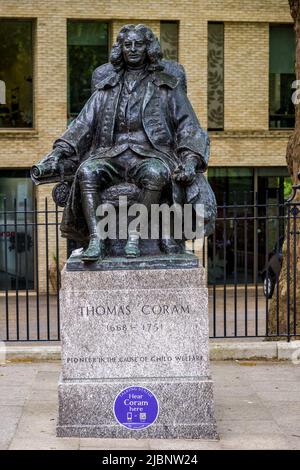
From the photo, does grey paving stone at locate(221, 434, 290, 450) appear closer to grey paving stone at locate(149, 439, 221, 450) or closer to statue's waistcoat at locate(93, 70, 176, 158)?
grey paving stone at locate(149, 439, 221, 450)

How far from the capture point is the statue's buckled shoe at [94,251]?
723 centimetres

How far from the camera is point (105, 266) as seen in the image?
7.29m

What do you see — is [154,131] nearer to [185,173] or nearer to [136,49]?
[185,173]

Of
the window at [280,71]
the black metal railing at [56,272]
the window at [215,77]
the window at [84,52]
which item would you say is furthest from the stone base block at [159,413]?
the window at [280,71]

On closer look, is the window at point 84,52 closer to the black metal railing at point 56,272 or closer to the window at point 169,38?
the window at point 169,38

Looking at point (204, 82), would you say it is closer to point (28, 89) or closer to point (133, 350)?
point (28, 89)

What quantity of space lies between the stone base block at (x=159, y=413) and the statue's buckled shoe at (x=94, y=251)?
3.25 ft

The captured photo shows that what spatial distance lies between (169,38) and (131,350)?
1763 centimetres

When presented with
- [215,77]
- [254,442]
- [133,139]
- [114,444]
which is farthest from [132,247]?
[215,77]

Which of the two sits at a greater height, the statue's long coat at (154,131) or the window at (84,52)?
the window at (84,52)

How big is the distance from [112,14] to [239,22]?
135 inches

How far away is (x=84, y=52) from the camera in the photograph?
23453 mm

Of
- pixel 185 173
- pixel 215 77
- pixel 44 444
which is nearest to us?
pixel 44 444

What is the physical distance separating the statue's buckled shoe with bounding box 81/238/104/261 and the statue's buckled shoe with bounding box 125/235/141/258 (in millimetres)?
215
